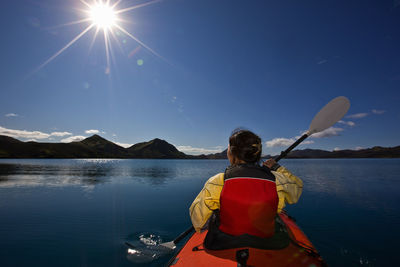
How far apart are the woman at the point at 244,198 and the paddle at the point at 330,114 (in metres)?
3.70

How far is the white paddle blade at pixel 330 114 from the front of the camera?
18.3 ft

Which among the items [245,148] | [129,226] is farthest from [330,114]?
[129,226]

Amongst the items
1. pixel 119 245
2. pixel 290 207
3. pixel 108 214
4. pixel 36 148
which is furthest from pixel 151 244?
pixel 36 148

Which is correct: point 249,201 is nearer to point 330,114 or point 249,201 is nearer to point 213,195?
point 213,195

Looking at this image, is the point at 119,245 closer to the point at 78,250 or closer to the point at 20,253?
the point at 78,250

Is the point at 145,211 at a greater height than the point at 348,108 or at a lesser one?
lesser

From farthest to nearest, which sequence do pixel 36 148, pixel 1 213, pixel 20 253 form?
pixel 36 148, pixel 1 213, pixel 20 253

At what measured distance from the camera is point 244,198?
7.72 feet

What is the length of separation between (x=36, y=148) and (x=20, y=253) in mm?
259532

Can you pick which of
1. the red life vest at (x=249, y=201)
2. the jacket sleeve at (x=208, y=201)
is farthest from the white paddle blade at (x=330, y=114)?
the jacket sleeve at (x=208, y=201)

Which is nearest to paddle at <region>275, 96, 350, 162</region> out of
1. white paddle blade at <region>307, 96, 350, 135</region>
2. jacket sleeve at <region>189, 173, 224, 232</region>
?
white paddle blade at <region>307, 96, 350, 135</region>

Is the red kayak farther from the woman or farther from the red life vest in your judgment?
the red life vest

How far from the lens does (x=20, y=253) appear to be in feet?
21.0

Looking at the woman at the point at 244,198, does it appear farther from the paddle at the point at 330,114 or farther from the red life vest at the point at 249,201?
the paddle at the point at 330,114
